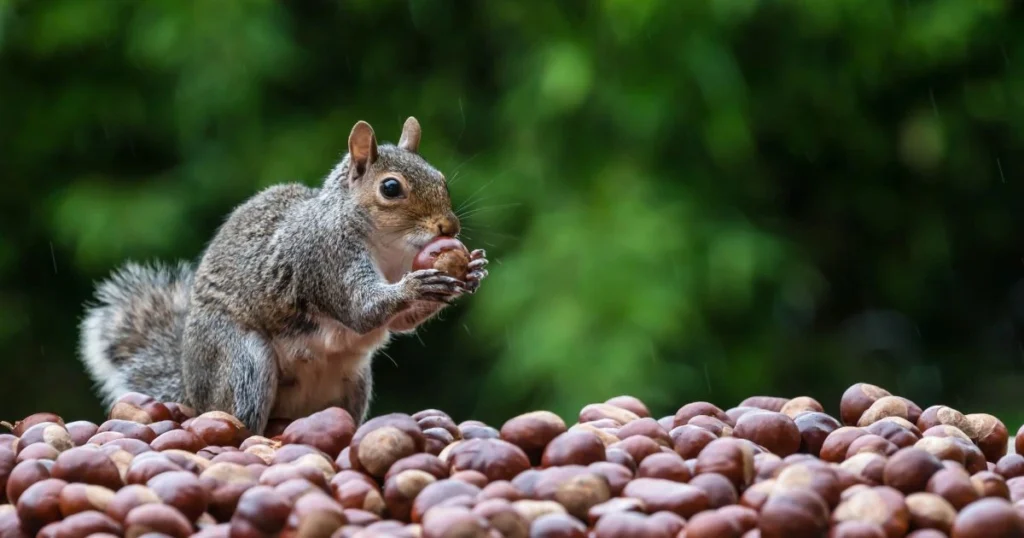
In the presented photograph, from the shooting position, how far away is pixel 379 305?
5.56 ft

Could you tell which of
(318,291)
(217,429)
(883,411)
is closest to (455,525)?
(217,429)

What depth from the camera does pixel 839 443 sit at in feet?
4.38

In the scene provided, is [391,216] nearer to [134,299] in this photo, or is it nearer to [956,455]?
[134,299]

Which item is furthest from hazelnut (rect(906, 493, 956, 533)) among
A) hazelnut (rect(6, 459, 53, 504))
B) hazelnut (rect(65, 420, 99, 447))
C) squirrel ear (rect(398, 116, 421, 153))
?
squirrel ear (rect(398, 116, 421, 153))

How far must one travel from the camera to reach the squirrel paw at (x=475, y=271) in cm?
164

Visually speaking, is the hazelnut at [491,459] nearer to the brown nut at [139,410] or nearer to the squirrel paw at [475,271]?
the squirrel paw at [475,271]

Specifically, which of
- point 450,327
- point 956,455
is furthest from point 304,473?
point 450,327

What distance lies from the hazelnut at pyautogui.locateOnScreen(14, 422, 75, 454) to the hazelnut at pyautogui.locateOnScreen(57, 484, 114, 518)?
0.26 m

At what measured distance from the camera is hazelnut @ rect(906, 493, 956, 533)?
1.05 meters

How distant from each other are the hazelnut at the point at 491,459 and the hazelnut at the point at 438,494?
88mm

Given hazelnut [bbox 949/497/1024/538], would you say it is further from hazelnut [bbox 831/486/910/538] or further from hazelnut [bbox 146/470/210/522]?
hazelnut [bbox 146/470/210/522]

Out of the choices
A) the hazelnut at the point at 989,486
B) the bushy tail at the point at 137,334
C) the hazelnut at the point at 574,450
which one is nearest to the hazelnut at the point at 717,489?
the hazelnut at the point at 574,450

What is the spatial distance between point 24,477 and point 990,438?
109 centimetres

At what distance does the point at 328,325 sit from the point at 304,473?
620 mm
